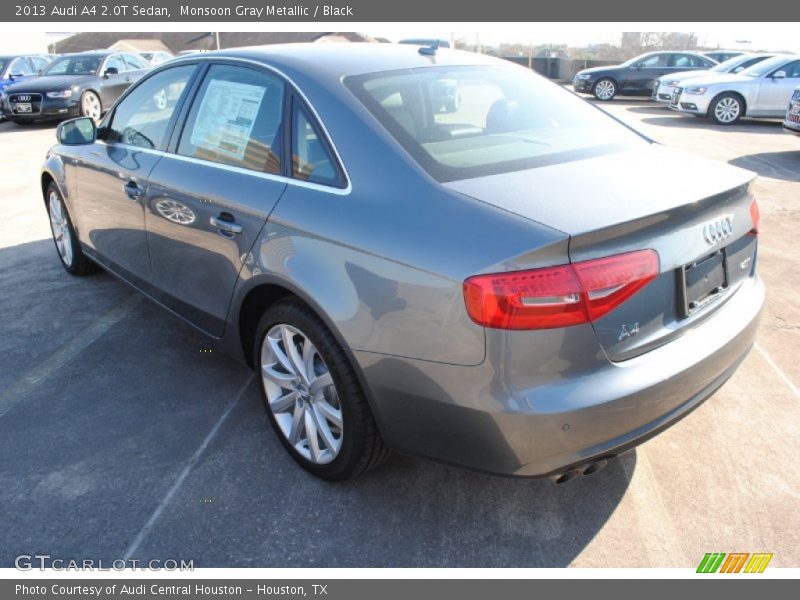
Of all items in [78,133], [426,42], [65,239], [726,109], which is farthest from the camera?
[726,109]

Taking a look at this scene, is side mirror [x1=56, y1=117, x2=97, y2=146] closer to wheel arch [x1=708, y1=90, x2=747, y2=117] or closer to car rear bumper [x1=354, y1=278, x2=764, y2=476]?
car rear bumper [x1=354, y1=278, x2=764, y2=476]

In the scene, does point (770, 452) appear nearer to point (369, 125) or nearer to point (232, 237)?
point (369, 125)

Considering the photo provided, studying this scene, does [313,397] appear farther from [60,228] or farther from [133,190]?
[60,228]

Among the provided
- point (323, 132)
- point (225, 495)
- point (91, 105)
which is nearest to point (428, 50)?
point (323, 132)

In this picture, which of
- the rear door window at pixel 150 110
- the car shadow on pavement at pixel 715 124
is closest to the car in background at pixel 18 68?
the rear door window at pixel 150 110

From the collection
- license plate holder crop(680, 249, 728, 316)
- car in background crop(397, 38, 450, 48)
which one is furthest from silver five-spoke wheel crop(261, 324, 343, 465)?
car in background crop(397, 38, 450, 48)

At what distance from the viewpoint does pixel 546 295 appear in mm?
1998

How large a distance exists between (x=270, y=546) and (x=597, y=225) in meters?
1.63

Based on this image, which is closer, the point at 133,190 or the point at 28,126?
the point at 133,190

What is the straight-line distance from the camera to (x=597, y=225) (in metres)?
2.05

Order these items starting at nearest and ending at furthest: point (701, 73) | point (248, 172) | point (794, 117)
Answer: point (248, 172), point (794, 117), point (701, 73)

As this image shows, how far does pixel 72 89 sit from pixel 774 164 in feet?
43.7

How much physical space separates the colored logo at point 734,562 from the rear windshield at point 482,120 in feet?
5.12
